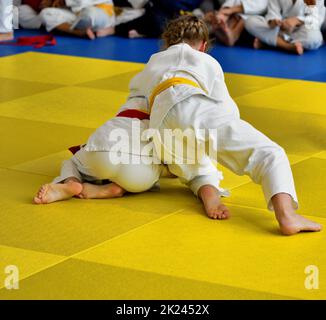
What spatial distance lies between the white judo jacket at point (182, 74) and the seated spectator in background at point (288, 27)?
15.7ft

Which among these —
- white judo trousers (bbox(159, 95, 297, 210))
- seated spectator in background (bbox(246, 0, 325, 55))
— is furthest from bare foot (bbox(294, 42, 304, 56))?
white judo trousers (bbox(159, 95, 297, 210))

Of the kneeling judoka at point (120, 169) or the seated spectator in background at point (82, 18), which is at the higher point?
the kneeling judoka at point (120, 169)

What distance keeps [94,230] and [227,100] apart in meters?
1.03

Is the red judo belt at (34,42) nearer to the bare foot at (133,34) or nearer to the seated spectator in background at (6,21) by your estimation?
the seated spectator in background at (6,21)

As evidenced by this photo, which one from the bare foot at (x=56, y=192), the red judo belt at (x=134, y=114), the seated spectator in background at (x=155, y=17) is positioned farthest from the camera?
the seated spectator in background at (x=155, y=17)

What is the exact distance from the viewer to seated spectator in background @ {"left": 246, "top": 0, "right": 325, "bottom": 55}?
9320 mm

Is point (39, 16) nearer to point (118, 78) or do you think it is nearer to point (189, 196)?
point (118, 78)

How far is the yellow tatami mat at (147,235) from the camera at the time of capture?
3436 mm

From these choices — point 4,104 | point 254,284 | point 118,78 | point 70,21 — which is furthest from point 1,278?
point 70,21

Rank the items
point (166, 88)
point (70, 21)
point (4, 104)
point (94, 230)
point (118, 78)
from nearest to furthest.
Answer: point (94, 230) → point (166, 88) → point (4, 104) → point (118, 78) → point (70, 21)

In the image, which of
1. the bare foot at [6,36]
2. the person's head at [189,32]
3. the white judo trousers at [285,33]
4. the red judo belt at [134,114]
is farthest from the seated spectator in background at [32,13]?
the red judo belt at [134,114]

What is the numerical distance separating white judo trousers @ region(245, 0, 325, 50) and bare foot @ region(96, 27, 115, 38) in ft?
5.64

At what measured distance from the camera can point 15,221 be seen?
13.5 ft

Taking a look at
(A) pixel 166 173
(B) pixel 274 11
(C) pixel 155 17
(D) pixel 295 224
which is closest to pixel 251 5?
(B) pixel 274 11
